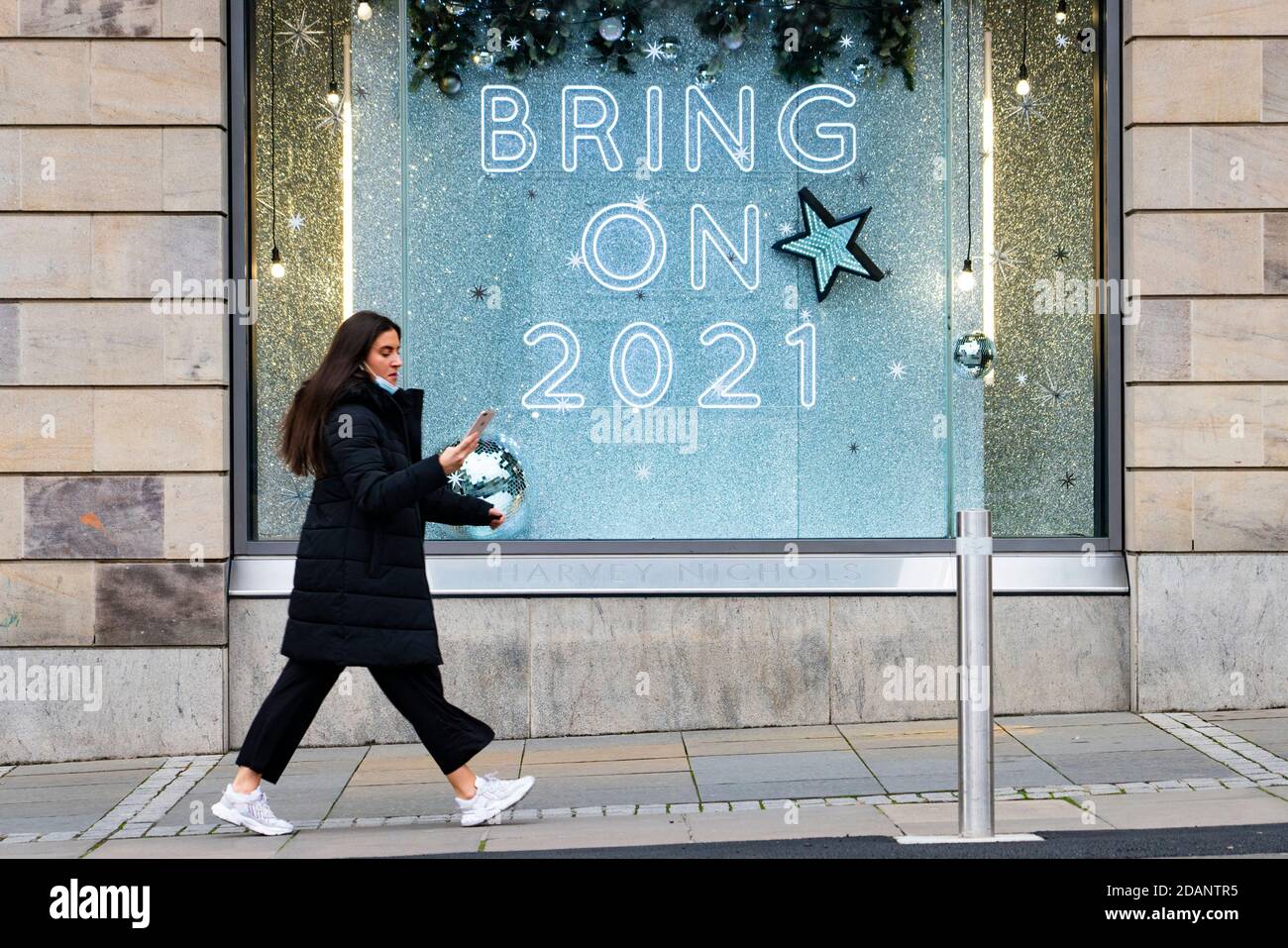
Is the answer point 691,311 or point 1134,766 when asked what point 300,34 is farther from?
point 1134,766

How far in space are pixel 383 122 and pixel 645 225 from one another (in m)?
1.57

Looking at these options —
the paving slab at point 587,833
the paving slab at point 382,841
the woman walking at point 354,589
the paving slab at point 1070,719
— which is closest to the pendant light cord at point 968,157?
the paving slab at point 1070,719

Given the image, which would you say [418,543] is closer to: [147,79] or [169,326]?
[169,326]

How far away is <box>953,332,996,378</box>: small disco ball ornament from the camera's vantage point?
8.44 meters

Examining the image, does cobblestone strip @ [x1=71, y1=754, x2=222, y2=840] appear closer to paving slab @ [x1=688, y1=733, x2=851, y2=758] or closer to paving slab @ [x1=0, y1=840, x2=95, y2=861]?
paving slab @ [x1=0, y1=840, x2=95, y2=861]

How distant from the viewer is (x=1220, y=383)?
7750 mm

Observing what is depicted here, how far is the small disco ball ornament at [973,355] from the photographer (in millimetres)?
8438

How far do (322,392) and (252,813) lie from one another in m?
1.58

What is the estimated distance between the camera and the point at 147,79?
299 inches

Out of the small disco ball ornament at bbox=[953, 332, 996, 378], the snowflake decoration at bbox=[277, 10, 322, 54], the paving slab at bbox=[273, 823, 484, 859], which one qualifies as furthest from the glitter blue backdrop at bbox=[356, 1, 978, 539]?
the paving slab at bbox=[273, 823, 484, 859]

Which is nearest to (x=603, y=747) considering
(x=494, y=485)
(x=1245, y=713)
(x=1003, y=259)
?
(x=494, y=485)

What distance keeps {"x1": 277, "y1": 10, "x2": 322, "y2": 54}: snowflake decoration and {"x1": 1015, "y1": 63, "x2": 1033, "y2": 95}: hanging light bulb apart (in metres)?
3.90
